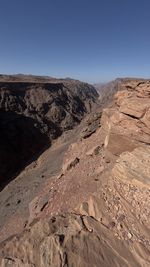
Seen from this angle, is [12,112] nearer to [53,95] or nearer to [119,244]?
[53,95]

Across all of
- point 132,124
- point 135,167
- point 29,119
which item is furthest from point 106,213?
point 29,119

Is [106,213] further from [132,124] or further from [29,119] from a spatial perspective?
[29,119]

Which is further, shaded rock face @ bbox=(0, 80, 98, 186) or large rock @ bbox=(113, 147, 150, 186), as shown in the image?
shaded rock face @ bbox=(0, 80, 98, 186)

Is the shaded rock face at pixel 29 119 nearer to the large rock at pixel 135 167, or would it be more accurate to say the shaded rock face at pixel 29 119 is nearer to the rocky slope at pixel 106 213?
the rocky slope at pixel 106 213

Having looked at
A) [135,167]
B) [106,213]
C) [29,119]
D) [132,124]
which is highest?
[132,124]

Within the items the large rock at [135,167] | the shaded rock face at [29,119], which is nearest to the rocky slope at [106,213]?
the large rock at [135,167]

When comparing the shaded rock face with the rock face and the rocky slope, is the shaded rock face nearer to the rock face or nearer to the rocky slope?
the rocky slope

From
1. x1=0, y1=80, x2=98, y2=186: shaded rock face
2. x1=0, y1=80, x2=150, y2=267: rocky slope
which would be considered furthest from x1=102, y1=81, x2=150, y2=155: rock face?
x1=0, y1=80, x2=98, y2=186: shaded rock face
